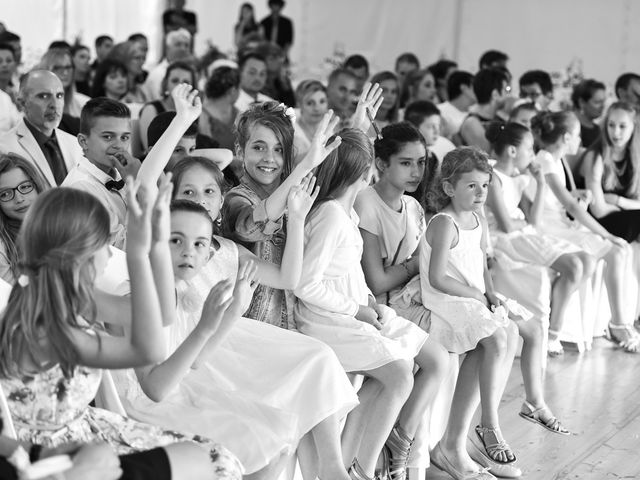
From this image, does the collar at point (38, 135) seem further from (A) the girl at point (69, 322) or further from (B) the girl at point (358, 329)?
(A) the girl at point (69, 322)

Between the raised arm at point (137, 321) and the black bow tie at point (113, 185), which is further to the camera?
the black bow tie at point (113, 185)

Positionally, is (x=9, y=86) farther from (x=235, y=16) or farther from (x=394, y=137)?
(x=235, y=16)

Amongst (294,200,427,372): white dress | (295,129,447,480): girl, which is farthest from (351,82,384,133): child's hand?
(294,200,427,372): white dress

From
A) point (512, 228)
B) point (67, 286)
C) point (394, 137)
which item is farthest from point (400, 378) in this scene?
point (512, 228)

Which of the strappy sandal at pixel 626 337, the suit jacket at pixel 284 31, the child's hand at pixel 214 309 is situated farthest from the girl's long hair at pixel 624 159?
the suit jacket at pixel 284 31

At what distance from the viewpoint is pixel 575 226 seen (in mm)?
5547

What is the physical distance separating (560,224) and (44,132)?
2658 mm

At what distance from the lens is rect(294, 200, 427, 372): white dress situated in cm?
316

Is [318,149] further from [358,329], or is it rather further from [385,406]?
[385,406]

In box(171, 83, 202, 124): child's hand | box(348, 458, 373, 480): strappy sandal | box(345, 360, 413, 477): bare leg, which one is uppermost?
box(171, 83, 202, 124): child's hand

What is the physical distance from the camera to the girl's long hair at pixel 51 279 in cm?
209

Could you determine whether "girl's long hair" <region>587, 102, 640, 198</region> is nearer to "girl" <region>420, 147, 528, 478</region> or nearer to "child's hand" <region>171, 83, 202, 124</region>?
"girl" <region>420, 147, 528, 478</region>

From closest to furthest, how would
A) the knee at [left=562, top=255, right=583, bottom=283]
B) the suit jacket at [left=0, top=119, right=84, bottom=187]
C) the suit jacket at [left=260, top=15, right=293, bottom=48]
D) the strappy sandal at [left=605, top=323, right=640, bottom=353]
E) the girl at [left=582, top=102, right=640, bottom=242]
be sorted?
the suit jacket at [left=0, top=119, right=84, bottom=187] → the knee at [left=562, top=255, right=583, bottom=283] → the strappy sandal at [left=605, top=323, right=640, bottom=353] → the girl at [left=582, top=102, right=640, bottom=242] → the suit jacket at [left=260, top=15, right=293, bottom=48]

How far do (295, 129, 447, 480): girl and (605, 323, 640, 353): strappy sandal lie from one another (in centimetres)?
227
